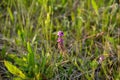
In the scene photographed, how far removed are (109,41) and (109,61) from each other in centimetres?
20

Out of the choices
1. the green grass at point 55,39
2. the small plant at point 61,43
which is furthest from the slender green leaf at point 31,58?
the small plant at point 61,43

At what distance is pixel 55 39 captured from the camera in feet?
5.42

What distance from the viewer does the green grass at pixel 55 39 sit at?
138 cm

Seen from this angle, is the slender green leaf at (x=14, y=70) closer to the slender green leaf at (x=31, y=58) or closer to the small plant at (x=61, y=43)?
Answer: the slender green leaf at (x=31, y=58)

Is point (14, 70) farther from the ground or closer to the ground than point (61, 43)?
closer to the ground

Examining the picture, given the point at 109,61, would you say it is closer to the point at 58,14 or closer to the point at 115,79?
the point at 115,79

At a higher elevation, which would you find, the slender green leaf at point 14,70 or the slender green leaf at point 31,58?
the slender green leaf at point 31,58

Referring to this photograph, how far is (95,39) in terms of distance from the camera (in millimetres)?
1671

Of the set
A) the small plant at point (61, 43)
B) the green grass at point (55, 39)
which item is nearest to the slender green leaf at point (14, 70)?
the green grass at point (55, 39)

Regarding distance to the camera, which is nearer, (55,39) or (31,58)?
(31,58)

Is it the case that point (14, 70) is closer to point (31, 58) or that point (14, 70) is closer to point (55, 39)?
point (31, 58)

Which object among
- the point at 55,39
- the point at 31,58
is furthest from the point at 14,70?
the point at 55,39

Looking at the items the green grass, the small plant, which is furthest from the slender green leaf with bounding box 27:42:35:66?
the small plant

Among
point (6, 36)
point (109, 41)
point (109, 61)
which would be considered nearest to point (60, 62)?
point (109, 61)
